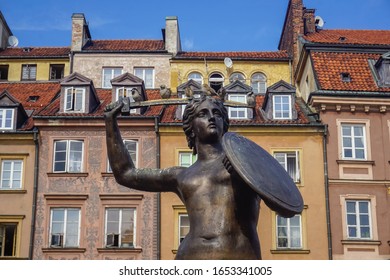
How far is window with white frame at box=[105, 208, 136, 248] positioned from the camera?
93.5ft

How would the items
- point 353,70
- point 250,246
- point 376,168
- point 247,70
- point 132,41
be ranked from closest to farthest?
point 250,246 → point 376,168 → point 353,70 → point 247,70 → point 132,41

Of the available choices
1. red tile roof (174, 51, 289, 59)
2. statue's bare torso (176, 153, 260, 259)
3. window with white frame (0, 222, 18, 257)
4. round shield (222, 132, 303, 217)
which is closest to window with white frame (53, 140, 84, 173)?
window with white frame (0, 222, 18, 257)

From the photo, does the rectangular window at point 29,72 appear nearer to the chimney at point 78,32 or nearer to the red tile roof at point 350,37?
the chimney at point 78,32

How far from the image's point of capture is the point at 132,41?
40906mm

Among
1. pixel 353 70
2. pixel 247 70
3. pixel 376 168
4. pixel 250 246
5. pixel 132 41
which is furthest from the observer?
pixel 132 41

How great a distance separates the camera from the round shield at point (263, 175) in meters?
5.79

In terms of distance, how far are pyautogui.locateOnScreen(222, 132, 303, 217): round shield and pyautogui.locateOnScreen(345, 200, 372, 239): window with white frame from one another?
22.9 metres

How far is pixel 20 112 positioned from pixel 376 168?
1425 centimetres

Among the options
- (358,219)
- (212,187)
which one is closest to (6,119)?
(358,219)

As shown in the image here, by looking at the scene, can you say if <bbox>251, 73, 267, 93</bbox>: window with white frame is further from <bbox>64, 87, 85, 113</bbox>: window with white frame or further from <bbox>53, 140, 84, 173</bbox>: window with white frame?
<bbox>53, 140, 84, 173</bbox>: window with white frame

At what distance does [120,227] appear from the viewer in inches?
1125
